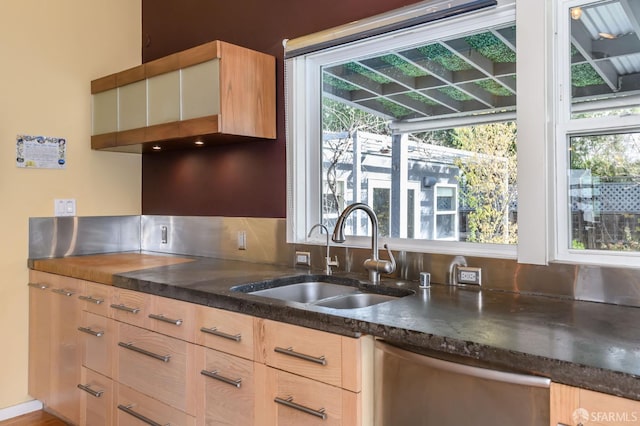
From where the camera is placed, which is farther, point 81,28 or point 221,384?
point 81,28

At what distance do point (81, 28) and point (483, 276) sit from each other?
9.42 ft

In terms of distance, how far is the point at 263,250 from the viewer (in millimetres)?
2623

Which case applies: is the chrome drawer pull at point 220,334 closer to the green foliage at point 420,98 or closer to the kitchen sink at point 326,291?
the kitchen sink at point 326,291

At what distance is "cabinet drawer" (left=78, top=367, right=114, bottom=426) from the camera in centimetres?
226

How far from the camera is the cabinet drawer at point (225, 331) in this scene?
167 cm

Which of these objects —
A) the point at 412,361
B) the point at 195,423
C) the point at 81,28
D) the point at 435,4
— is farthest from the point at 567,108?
the point at 81,28

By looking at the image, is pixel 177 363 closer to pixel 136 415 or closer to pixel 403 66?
pixel 136 415

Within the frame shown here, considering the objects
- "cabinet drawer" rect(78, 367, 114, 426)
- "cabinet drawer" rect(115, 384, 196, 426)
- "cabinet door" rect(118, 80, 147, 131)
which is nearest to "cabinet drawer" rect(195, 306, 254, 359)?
"cabinet drawer" rect(115, 384, 196, 426)

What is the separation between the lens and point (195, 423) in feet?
6.08

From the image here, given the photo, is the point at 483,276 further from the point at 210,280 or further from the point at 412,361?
the point at 210,280

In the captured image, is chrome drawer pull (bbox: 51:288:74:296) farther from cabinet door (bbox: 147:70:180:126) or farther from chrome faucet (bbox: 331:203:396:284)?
chrome faucet (bbox: 331:203:396:284)

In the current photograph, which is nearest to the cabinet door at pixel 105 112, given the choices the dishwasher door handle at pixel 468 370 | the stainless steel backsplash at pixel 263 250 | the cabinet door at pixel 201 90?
the stainless steel backsplash at pixel 263 250

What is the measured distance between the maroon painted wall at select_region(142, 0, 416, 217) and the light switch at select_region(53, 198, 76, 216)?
0.49 metres
